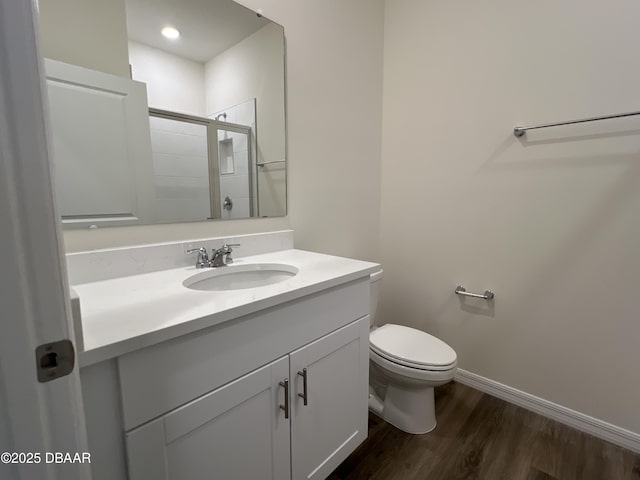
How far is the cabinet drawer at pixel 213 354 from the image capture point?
614 millimetres

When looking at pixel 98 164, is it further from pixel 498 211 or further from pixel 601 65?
pixel 601 65

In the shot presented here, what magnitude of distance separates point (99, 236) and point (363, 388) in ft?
3.66

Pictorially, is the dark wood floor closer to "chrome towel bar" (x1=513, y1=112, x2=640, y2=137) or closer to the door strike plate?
the door strike plate

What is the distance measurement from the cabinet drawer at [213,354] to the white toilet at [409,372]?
1.81 feet

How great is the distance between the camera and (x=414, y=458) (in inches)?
52.8

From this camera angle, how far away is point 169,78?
1.15 m

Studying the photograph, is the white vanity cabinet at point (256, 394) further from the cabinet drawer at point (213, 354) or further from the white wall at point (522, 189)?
the white wall at point (522, 189)

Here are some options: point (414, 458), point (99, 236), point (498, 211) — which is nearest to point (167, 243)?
point (99, 236)

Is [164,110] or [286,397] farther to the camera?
[164,110]

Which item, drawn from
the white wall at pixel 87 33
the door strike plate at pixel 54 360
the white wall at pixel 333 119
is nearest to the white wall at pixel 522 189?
the white wall at pixel 333 119

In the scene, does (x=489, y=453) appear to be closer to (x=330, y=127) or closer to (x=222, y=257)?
(x=222, y=257)

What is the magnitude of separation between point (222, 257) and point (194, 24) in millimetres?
907

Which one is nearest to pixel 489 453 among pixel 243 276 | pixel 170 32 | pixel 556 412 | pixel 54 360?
pixel 556 412

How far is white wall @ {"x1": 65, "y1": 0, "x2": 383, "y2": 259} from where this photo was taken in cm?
150
